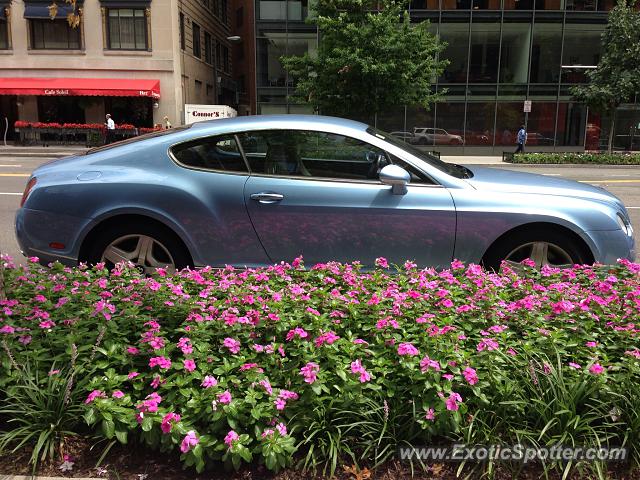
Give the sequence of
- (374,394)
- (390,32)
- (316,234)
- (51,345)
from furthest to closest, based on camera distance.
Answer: (390,32)
(316,234)
(51,345)
(374,394)

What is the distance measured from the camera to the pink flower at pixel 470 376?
7.98ft

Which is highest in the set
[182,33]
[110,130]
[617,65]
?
[182,33]

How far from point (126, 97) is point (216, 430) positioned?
33.6 metres

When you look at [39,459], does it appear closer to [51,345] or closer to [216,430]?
[51,345]

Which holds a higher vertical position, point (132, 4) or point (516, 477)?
point (132, 4)

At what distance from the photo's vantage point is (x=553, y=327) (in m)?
2.92

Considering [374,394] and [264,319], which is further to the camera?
[264,319]

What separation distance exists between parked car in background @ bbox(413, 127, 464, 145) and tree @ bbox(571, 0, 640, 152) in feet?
22.4

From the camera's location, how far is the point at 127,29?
104 feet

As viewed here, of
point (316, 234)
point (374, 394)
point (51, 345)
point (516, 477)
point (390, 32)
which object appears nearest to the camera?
point (516, 477)

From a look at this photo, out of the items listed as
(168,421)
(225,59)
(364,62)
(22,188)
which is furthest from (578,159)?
(225,59)

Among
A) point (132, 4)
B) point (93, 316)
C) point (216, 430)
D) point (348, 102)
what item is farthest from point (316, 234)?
point (132, 4)

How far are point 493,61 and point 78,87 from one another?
2339cm

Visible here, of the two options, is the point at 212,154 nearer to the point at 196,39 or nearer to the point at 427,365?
the point at 427,365
